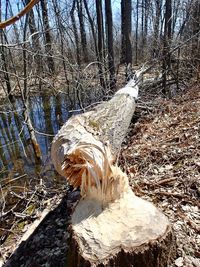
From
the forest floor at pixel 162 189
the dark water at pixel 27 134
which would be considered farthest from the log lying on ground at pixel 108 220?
the dark water at pixel 27 134

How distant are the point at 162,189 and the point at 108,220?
1.23m

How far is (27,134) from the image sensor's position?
26.6ft

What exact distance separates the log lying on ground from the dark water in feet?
7.81

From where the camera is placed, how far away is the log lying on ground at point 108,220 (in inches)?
71.3

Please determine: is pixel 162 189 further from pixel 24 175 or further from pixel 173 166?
pixel 24 175

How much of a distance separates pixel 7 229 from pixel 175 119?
12.8 feet

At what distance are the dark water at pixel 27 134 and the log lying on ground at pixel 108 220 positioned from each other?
2.38 metres

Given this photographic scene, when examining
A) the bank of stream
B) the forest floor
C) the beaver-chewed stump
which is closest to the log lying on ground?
the beaver-chewed stump

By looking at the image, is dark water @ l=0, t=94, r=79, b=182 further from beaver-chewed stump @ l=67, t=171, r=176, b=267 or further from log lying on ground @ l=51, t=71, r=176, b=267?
beaver-chewed stump @ l=67, t=171, r=176, b=267

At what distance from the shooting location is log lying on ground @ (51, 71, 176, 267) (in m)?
1.81

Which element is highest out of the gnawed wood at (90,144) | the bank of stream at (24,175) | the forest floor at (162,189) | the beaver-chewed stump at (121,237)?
the gnawed wood at (90,144)

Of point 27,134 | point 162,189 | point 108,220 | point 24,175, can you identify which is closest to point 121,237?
point 108,220

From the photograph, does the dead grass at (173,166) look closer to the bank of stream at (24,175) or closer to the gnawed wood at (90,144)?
the gnawed wood at (90,144)

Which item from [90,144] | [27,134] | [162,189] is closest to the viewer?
[90,144]
